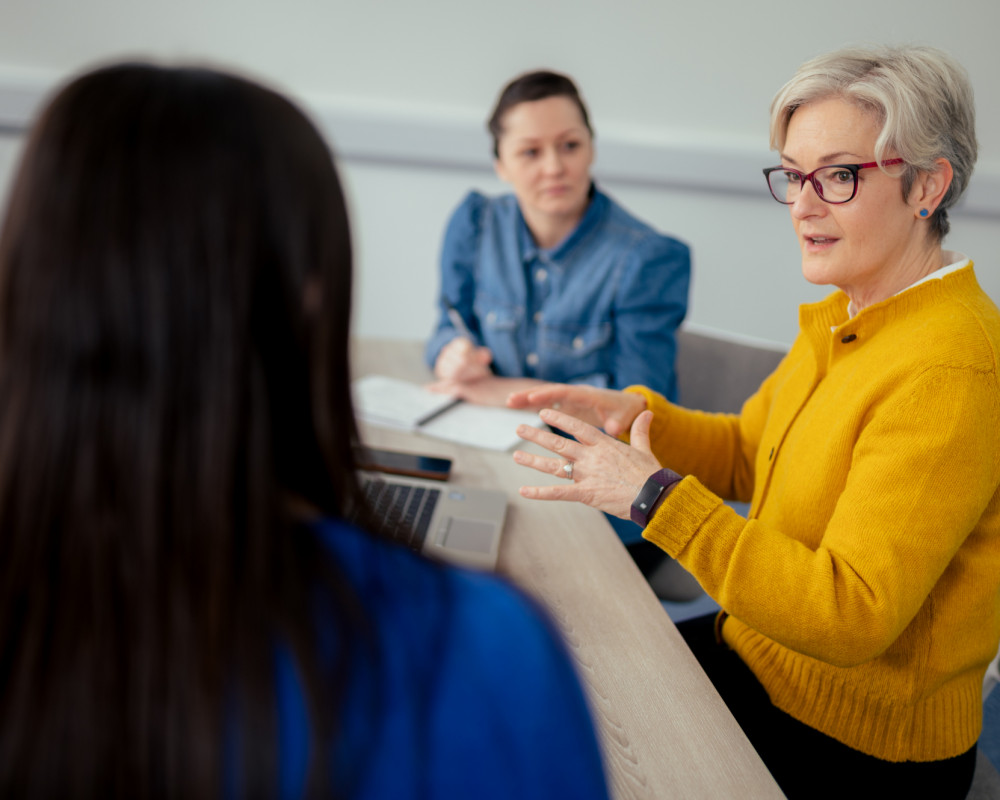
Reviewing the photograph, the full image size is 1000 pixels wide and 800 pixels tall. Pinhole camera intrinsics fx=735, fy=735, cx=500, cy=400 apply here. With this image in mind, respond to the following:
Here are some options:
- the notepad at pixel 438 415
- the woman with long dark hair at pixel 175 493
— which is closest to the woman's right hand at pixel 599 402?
the notepad at pixel 438 415

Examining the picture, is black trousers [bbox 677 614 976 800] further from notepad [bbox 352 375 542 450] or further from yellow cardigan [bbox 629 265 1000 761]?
notepad [bbox 352 375 542 450]

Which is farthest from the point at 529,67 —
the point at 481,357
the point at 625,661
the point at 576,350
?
the point at 625,661

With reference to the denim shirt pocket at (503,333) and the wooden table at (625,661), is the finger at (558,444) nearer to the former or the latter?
the wooden table at (625,661)

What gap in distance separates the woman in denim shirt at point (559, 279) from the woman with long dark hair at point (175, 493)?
1.12 metres

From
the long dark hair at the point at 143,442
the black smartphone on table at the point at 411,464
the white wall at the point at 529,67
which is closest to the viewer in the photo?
the long dark hair at the point at 143,442

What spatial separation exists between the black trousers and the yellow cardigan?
2cm

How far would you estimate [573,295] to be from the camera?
1.70m

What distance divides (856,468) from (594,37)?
2079 millimetres

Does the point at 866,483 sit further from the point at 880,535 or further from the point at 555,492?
the point at 555,492

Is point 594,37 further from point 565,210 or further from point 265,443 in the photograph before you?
point 265,443

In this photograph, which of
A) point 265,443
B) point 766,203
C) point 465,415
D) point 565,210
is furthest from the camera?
point 766,203

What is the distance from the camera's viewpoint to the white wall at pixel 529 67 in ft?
7.89

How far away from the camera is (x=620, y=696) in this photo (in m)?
0.70

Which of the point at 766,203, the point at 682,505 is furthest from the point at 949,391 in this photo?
the point at 766,203
